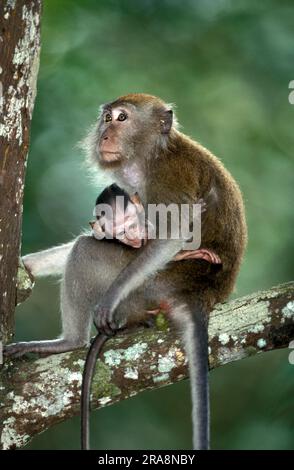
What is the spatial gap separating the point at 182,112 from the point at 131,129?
139 inches

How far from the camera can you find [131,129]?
533 cm

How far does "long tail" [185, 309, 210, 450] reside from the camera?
399 cm

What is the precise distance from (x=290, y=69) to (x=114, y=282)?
5.07 m

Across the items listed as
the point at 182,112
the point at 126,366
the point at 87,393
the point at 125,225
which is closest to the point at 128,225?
the point at 125,225

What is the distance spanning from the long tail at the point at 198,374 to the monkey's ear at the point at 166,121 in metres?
1.62

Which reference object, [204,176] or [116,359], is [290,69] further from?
[116,359]

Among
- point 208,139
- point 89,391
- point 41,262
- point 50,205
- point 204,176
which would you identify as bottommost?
point 89,391

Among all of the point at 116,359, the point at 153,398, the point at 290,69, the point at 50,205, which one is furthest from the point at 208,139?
the point at 116,359

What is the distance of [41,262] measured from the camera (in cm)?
546

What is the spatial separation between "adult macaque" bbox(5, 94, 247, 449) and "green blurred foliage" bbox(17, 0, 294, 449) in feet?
10.5

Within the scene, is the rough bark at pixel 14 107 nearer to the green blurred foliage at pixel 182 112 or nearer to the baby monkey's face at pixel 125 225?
the baby monkey's face at pixel 125 225

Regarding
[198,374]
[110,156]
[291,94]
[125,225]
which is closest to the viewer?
[198,374]

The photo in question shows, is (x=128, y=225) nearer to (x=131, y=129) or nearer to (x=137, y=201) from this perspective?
(x=137, y=201)

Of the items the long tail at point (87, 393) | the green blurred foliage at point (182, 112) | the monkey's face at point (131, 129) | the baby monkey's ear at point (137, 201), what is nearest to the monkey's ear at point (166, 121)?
the monkey's face at point (131, 129)
